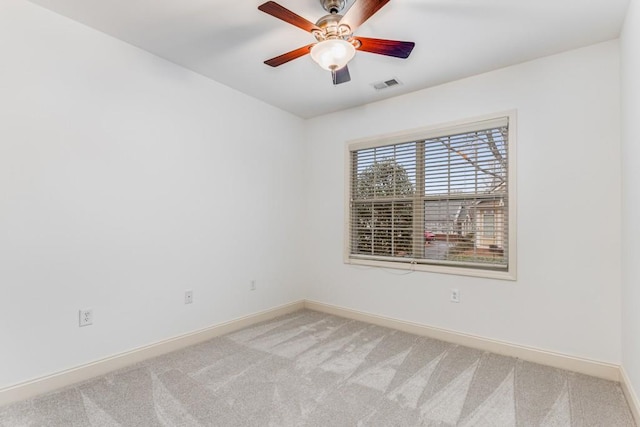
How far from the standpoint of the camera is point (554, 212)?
2654 millimetres

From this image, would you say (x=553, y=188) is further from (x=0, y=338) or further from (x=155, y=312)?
(x=0, y=338)

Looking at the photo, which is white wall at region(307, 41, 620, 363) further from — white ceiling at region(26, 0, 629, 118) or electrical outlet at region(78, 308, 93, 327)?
electrical outlet at region(78, 308, 93, 327)

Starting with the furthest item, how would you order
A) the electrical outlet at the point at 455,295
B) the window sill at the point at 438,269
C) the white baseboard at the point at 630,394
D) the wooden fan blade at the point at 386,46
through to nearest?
the electrical outlet at the point at 455,295 < the window sill at the point at 438,269 < the wooden fan blade at the point at 386,46 < the white baseboard at the point at 630,394

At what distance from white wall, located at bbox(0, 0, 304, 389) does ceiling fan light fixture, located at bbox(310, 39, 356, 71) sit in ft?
5.24

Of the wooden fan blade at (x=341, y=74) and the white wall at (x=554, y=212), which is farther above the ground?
the wooden fan blade at (x=341, y=74)

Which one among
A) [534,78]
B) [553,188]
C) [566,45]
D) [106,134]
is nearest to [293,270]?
[106,134]

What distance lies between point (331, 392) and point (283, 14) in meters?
2.38

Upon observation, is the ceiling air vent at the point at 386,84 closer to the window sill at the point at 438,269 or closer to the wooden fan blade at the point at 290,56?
the wooden fan blade at the point at 290,56

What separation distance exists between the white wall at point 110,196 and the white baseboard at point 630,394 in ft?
10.3

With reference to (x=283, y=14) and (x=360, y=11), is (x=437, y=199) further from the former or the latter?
(x=283, y=14)

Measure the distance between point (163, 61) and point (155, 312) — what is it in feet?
7.22

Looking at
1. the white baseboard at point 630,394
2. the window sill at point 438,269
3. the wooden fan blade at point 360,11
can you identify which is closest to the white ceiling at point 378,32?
the wooden fan blade at point 360,11

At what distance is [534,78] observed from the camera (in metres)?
2.75

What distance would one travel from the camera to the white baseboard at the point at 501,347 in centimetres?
245
